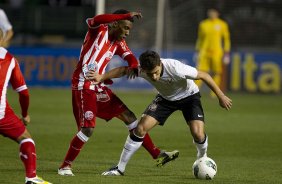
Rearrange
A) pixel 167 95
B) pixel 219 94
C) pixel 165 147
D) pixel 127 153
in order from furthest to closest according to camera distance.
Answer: pixel 165 147 → pixel 167 95 → pixel 127 153 → pixel 219 94

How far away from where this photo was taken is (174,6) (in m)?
26.7

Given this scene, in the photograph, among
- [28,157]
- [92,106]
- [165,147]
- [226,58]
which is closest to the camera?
[28,157]

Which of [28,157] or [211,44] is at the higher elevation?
[28,157]

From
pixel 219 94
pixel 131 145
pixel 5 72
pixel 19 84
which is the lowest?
pixel 131 145

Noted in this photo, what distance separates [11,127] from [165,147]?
4989 millimetres

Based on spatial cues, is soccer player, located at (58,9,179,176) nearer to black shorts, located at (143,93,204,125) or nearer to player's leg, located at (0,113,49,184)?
black shorts, located at (143,93,204,125)

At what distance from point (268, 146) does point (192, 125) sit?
3.47 metres

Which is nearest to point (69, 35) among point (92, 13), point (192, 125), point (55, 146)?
point (92, 13)

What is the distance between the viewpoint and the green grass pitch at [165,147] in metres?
9.28

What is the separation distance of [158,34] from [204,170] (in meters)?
16.7

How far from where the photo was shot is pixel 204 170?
30.0 feet

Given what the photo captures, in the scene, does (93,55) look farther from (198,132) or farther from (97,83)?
(198,132)

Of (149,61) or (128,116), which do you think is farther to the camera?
(128,116)

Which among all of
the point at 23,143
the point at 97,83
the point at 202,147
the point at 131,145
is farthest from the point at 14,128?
the point at 202,147
